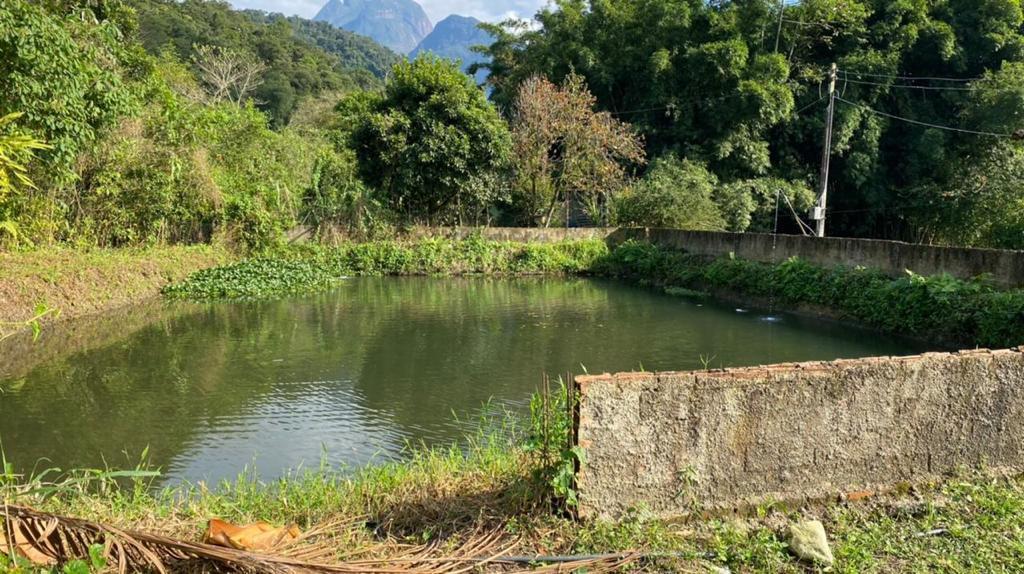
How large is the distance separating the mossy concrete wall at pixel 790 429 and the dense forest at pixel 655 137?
47.2 feet

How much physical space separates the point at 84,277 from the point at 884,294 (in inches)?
520

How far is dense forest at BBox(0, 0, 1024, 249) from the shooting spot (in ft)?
58.4

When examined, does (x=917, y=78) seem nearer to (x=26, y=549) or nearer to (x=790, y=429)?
(x=790, y=429)

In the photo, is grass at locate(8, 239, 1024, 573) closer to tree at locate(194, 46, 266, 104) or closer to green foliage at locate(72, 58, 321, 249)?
green foliage at locate(72, 58, 321, 249)

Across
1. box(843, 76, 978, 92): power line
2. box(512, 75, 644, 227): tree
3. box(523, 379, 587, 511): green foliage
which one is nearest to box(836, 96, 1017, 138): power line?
box(843, 76, 978, 92): power line

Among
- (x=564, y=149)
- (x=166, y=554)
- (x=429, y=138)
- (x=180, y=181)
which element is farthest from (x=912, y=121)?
(x=166, y=554)

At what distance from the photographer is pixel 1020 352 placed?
152 inches

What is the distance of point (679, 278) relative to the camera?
17125 millimetres

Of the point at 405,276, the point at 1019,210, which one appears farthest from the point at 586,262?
the point at 1019,210

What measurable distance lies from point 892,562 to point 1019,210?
18.3 meters

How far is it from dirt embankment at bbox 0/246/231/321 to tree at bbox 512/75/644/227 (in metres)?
10.4

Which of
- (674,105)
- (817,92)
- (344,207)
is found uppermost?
(817,92)

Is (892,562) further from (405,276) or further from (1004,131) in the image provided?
(1004,131)

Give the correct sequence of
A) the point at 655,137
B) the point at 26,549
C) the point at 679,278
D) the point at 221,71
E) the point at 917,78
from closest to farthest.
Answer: the point at 26,549 → the point at 679,278 → the point at 917,78 → the point at 655,137 → the point at 221,71
